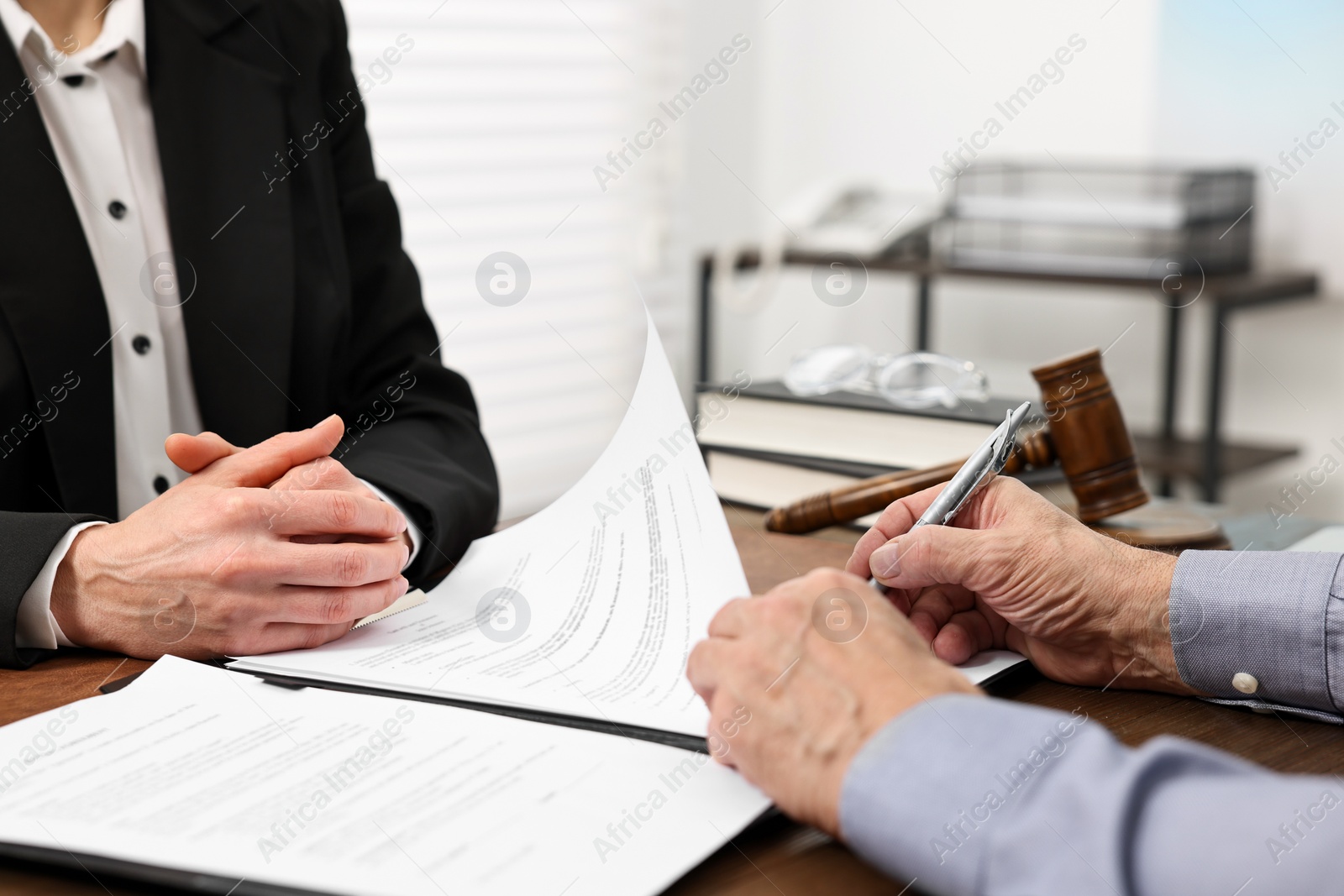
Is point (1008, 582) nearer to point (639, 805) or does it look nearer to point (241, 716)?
point (639, 805)

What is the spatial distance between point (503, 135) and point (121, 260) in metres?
1.51

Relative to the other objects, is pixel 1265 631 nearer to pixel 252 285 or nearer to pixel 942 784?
pixel 942 784

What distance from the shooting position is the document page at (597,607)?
676mm

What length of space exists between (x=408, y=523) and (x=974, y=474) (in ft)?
1.57

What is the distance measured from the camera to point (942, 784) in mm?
507

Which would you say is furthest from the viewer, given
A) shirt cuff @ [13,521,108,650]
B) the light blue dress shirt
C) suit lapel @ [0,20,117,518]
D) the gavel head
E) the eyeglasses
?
the eyeglasses

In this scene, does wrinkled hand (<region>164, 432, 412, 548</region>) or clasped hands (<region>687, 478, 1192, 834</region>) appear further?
wrinkled hand (<region>164, 432, 412, 548</region>)

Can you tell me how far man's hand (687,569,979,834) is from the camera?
1.77 ft

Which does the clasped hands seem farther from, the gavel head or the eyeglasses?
the eyeglasses

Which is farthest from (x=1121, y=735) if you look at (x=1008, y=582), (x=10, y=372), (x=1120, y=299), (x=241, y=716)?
(x=1120, y=299)

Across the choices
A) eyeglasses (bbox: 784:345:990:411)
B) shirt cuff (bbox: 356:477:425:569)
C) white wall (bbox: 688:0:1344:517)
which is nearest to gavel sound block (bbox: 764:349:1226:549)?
eyeglasses (bbox: 784:345:990:411)

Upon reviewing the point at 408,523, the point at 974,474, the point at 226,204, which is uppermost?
the point at 226,204

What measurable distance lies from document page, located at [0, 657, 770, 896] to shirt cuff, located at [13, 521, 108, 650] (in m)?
0.14

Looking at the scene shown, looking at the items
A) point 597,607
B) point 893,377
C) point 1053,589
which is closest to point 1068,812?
point 1053,589
